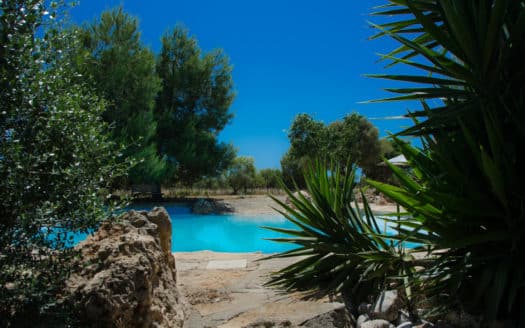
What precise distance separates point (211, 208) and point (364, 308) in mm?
14455

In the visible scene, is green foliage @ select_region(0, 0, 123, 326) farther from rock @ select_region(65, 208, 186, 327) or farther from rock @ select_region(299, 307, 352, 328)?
rock @ select_region(299, 307, 352, 328)

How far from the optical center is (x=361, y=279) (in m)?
2.75

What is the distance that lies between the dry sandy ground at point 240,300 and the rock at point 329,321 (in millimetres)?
32

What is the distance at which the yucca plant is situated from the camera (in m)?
2.80

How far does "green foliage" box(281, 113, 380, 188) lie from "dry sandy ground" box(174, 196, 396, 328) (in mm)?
20788

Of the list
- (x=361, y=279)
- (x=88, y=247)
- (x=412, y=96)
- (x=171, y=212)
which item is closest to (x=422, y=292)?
(x=361, y=279)

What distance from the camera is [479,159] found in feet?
6.56

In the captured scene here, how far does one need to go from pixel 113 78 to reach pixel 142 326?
51.5ft

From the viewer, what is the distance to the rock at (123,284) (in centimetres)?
224

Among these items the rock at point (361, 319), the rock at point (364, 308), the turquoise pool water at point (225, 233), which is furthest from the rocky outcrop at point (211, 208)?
the rock at point (361, 319)

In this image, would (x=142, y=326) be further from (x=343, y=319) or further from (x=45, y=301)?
(x=343, y=319)

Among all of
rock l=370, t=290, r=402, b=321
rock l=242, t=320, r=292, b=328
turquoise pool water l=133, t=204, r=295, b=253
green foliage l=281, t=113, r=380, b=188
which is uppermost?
green foliage l=281, t=113, r=380, b=188

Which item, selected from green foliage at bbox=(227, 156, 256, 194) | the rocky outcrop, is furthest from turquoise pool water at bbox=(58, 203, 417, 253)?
green foliage at bbox=(227, 156, 256, 194)

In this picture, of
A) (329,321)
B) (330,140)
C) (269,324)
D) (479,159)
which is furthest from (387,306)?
(330,140)
